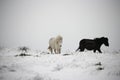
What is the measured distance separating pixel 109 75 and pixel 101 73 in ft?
1.16

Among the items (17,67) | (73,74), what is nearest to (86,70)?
(73,74)

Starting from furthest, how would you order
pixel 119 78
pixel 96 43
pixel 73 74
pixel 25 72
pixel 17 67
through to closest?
pixel 96 43, pixel 17 67, pixel 25 72, pixel 73 74, pixel 119 78

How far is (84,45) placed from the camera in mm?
15969

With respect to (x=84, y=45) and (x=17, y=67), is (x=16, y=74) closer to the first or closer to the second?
(x=17, y=67)

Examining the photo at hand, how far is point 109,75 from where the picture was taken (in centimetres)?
641

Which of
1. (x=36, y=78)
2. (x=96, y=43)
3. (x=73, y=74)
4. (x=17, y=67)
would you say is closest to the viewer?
(x=36, y=78)

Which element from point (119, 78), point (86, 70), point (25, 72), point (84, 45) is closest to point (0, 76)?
point (25, 72)

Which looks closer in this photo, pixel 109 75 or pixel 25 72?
pixel 109 75

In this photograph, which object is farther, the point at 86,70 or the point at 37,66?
the point at 37,66

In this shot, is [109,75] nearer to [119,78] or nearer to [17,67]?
[119,78]

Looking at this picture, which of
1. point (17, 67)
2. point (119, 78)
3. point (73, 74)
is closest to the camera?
point (119, 78)

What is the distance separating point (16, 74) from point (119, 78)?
4.17 meters

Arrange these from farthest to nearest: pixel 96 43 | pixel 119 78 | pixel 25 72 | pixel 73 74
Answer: pixel 96 43, pixel 25 72, pixel 73 74, pixel 119 78

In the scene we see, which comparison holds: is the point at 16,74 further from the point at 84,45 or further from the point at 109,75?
the point at 84,45
